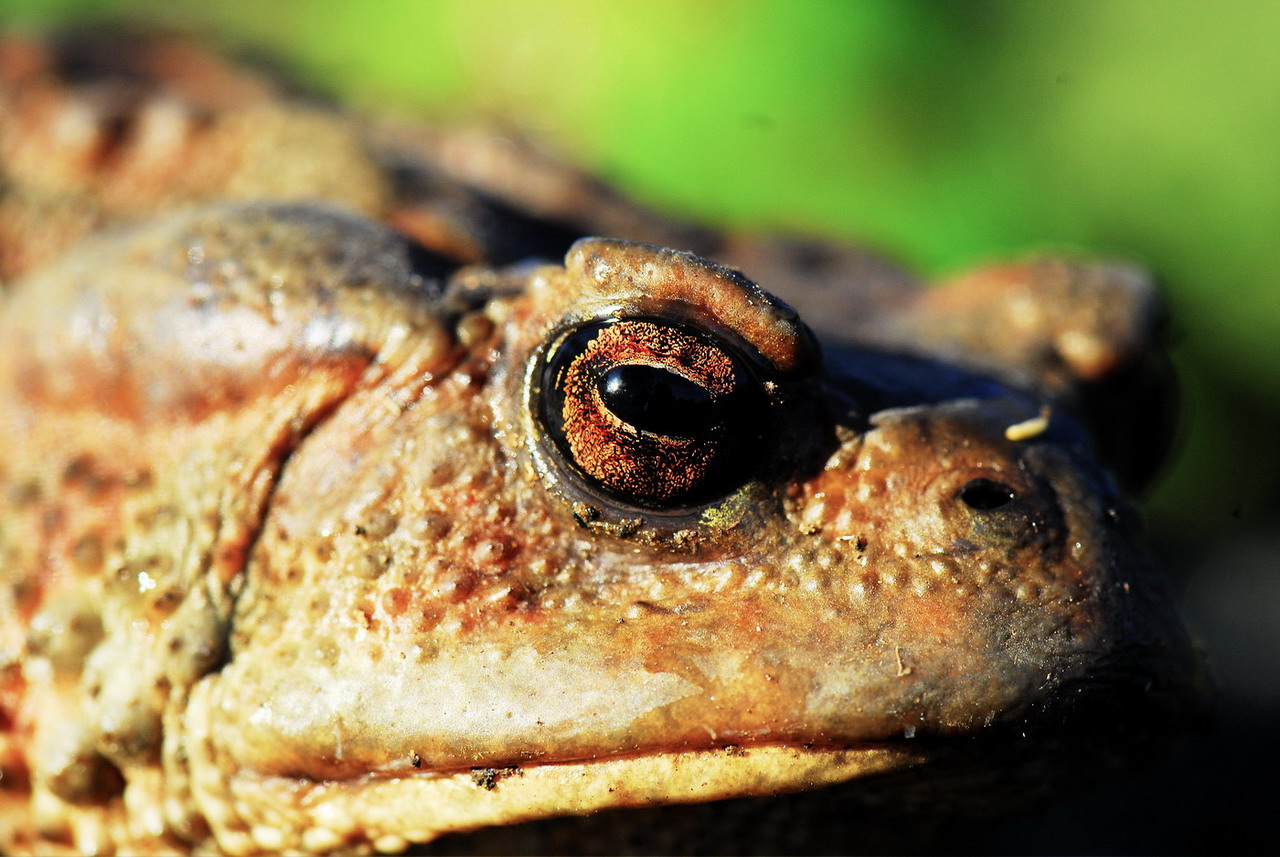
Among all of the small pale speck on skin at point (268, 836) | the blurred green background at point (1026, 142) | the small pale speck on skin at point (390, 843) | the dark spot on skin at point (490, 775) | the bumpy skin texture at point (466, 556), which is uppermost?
the blurred green background at point (1026, 142)

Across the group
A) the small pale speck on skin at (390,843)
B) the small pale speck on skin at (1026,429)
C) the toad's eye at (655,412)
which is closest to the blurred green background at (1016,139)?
Result: the small pale speck on skin at (1026,429)

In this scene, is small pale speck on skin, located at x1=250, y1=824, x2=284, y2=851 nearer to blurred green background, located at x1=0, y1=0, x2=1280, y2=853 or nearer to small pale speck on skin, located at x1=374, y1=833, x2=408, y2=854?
small pale speck on skin, located at x1=374, y1=833, x2=408, y2=854

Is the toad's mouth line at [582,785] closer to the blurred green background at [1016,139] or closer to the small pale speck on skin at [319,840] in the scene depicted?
the small pale speck on skin at [319,840]

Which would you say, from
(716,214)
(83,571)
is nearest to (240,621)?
(83,571)

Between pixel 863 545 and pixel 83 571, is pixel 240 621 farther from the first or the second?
pixel 863 545

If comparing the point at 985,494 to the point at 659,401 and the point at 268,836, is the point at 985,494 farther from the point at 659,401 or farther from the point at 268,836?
the point at 268,836

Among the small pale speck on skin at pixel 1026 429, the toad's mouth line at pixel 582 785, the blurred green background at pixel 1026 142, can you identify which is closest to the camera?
the toad's mouth line at pixel 582 785

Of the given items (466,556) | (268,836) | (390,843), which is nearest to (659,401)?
(466,556)
